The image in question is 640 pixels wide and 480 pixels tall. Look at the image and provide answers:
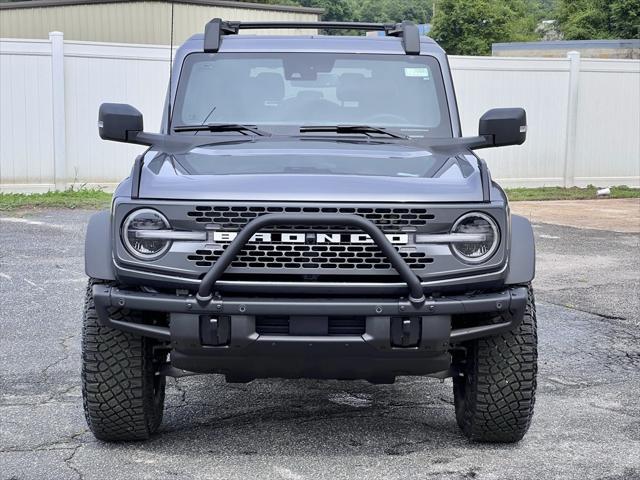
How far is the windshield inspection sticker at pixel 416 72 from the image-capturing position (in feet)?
19.7

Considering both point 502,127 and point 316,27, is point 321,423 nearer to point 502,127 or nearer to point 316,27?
point 502,127

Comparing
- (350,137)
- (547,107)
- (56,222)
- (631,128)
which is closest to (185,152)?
(350,137)

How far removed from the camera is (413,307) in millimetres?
4301

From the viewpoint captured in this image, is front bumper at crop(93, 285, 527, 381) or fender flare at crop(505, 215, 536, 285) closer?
front bumper at crop(93, 285, 527, 381)

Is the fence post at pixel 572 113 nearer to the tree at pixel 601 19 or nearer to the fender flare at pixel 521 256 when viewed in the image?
the fender flare at pixel 521 256

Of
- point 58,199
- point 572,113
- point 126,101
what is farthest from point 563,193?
point 58,199

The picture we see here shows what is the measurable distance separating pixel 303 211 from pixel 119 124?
1460 mm

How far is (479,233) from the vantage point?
14.7 ft

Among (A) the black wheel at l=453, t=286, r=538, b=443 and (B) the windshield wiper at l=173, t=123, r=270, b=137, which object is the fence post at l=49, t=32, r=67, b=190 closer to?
(B) the windshield wiper at l=173, t=123, r=270, b=137

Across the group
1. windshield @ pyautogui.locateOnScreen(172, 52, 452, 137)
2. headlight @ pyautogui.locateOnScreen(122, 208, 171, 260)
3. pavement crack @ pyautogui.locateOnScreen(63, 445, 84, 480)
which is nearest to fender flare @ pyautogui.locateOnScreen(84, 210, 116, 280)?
headlight @ pyautogui.locateOnScreen(122, 208, 171, 260)

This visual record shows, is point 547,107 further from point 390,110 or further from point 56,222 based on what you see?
point 390,110

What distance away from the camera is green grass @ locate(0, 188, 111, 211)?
1508 cm

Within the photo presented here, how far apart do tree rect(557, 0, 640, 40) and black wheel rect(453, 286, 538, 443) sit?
132ft

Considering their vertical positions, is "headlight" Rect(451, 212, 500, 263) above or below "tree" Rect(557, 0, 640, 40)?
below
